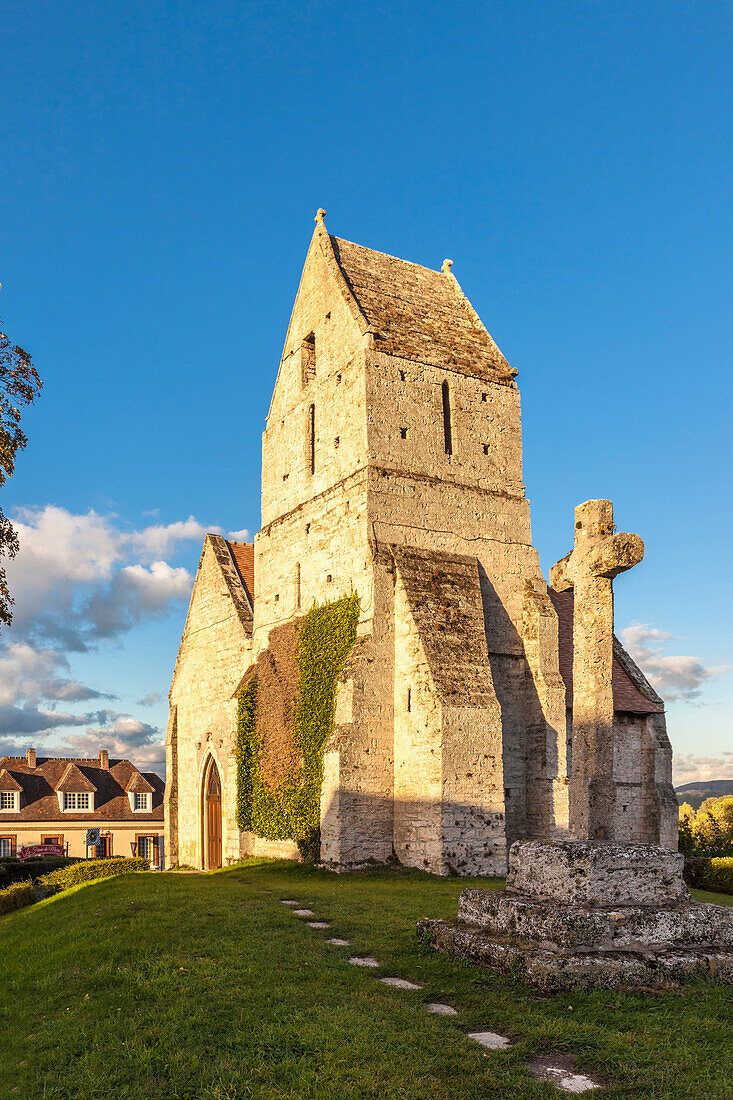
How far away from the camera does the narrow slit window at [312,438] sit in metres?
23.5

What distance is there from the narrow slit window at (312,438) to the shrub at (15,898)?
12.5 metres

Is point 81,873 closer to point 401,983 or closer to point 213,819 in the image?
point 213,819

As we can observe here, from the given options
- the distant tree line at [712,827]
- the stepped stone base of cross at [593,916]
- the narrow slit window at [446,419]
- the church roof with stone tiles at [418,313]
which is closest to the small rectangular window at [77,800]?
the distant tree line at [712,827]

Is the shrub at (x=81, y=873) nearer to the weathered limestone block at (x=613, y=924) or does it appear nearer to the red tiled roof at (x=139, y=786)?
the weathered limestone block at (x=613, y=924)

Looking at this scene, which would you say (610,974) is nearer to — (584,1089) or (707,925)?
(707,925)

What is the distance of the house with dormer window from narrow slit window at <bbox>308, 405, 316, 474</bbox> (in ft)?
95.2

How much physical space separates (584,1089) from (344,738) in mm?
13457

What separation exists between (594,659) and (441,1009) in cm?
460

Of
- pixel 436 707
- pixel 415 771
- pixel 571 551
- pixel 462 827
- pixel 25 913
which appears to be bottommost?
pixel 25 913

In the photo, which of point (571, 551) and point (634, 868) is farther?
point (571, 551)

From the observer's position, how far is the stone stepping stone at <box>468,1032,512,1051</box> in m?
5.88

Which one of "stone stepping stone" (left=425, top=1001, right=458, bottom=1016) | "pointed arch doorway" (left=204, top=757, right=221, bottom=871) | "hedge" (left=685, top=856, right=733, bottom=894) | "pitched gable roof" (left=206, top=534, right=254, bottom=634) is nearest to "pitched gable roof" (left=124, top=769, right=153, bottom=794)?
"pointed arch doorway" (left=204, top=757, right=221, bottom=871)

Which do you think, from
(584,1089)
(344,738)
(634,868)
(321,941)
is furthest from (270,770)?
(584,1089)

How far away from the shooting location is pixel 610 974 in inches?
279
